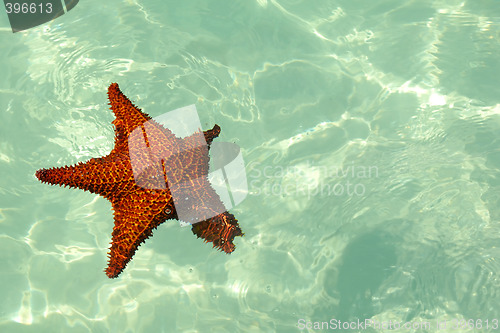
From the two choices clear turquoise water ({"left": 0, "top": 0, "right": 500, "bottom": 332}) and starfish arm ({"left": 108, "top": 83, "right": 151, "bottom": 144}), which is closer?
starfish arm ({"left": 108, "top": 83, "right": 151, "bottom": 144})

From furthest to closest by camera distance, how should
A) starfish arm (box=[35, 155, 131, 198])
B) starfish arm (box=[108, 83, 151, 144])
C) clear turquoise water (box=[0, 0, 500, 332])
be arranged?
1. clear turquoise water (box=[0, 0, 500, 332])
2. starfish arm (box=[108, 83, 151, 144])
3. starfish arm (box=[35, 155, 131, 198])

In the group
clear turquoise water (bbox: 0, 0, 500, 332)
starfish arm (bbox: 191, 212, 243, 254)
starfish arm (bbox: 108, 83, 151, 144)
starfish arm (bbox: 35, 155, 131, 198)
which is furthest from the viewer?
clear turquoise water (bbox: 0, 0, 500, 332)

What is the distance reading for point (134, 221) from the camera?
5.27m

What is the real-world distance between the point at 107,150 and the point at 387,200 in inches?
177

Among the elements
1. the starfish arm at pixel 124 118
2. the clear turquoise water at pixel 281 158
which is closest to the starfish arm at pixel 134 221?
the starfish arm at pixel 124 118

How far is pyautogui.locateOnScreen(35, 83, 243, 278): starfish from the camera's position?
525 cm

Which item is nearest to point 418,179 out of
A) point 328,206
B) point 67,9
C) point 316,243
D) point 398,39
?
point 328,206

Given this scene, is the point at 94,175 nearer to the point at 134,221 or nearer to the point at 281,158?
the point at 134,221

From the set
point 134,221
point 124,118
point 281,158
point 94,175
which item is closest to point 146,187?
point 134,221

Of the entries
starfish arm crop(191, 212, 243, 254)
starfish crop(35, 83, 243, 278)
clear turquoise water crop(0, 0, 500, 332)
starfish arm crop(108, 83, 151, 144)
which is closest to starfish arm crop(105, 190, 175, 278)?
starfish crop(35, 83, 243, 278)

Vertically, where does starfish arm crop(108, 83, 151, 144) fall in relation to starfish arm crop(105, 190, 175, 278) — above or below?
above

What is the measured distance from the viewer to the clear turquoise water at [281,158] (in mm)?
6594

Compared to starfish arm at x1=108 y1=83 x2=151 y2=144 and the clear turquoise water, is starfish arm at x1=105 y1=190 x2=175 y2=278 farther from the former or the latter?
the clear turquoise water

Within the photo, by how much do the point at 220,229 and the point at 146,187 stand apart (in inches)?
40.6
